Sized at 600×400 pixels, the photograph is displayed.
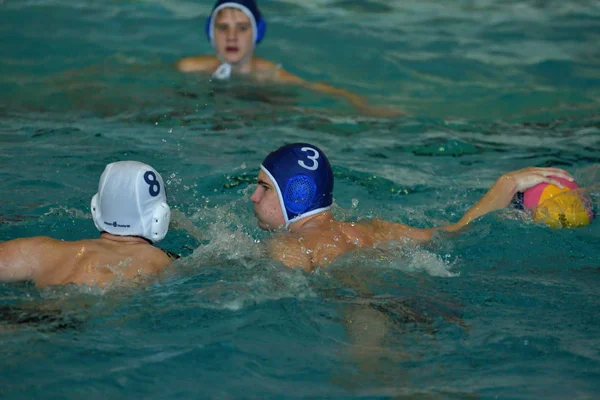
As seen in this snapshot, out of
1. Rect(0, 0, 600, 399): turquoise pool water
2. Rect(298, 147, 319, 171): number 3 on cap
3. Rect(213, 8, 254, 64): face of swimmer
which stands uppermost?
Rect(213, 8, 254, 64): face of swimmer

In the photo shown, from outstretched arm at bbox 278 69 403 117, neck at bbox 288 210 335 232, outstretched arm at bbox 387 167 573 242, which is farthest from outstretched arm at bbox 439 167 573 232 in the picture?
outstretched arm at bbox 278 69 403 117

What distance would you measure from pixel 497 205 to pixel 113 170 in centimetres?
264

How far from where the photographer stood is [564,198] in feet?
19.0

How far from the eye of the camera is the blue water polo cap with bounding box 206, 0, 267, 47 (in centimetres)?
999

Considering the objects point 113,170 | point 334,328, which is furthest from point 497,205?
point 113,170

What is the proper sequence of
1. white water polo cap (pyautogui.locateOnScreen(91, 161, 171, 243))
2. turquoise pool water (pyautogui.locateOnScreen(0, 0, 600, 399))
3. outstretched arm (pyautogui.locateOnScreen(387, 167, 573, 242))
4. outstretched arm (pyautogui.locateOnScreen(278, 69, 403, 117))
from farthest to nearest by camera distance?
outstretched arm (pyautogui.locateOnScreen(278, 69, 403, 117)) < outstretched arm (pyautogui.locateOnScreen(387, 167, 573, 242)) < white water polo cap (pyautogui.locateOnScreen(91, 161, 171, 243)) < turquoise pool water (pyautogui.locateOnScreen(0, 0, 600, 399))

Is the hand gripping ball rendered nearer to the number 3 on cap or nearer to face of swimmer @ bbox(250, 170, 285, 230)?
the number 3 on cap

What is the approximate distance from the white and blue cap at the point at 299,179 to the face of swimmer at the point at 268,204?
3cm

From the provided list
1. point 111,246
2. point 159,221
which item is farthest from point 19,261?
point 159,221

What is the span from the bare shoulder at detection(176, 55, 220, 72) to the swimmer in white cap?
5697 millimetres

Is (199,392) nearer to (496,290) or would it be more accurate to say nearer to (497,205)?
(496,290)

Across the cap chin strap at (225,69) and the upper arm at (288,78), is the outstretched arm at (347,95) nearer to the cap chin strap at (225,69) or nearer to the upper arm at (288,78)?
the upper arm at (288,78)

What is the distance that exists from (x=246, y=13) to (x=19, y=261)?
5.94 metres

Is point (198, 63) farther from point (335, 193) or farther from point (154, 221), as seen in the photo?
point (154, 221)
